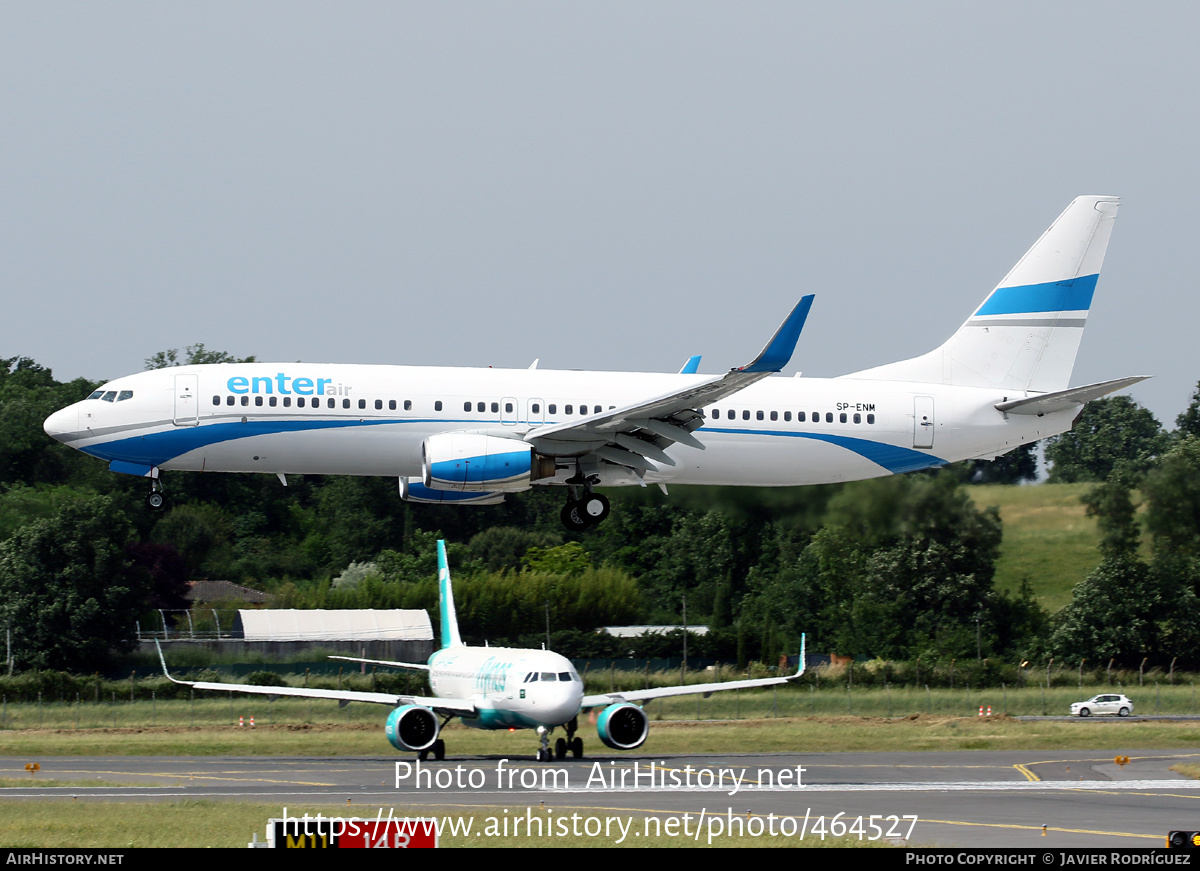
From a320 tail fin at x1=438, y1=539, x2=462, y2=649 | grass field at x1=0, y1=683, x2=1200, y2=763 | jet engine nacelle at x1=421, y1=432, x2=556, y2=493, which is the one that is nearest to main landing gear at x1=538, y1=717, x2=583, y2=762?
grass field at x1=0, y1=683, x2=1200, y2=763

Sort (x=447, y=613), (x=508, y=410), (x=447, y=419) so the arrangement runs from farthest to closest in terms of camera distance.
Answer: (x=447, y=613), (x=508, y=410), (x=447, y=419)

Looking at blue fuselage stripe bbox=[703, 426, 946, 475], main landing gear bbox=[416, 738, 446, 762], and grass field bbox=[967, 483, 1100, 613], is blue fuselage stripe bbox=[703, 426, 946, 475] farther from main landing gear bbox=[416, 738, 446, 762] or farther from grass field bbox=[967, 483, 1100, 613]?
grass field bbox=[967, 483, 1100, 613]

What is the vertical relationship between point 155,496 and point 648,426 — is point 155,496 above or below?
below

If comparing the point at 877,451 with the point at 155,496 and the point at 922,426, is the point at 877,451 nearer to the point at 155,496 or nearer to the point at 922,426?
the point at 922,426

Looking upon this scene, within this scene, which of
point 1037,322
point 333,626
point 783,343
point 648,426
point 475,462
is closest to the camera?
point 783,343

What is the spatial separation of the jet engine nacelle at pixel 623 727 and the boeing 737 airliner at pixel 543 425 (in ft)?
16.0

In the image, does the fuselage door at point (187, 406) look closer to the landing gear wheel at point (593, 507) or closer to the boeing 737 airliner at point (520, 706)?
the boeing 737 airliner at point (520, 706)

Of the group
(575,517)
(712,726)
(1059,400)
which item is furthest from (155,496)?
(1059,400)

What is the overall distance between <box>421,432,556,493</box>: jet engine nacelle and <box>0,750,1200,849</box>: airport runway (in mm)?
6414

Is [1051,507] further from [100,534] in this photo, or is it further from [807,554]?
[100,534]

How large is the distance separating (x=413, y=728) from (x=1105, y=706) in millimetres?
27427

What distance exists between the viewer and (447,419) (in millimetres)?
33375

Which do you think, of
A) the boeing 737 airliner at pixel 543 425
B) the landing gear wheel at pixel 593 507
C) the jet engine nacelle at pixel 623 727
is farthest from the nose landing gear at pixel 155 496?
the jet engine nacelle at pixel 623 727

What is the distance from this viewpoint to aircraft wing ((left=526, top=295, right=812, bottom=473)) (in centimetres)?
3020
